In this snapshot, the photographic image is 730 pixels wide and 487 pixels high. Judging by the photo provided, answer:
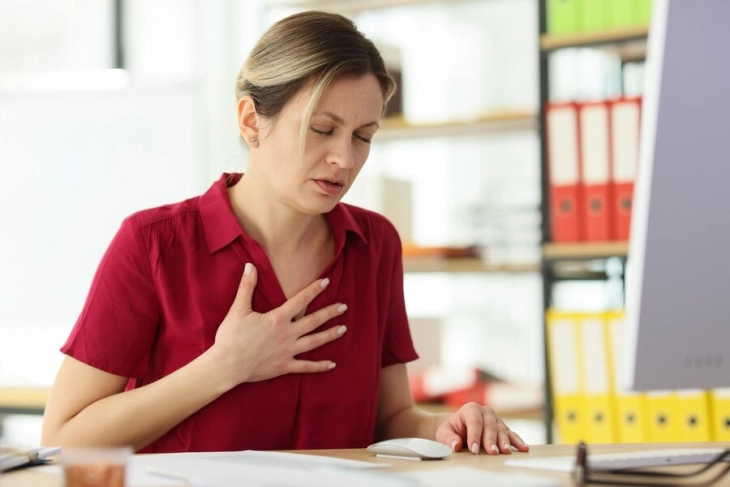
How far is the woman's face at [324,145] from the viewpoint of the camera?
1.38 meters

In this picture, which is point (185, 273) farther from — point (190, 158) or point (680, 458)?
point (190, 158)

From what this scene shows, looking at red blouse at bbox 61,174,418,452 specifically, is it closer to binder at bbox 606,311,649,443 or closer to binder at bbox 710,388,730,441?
binder at bbox 606,311,649,443

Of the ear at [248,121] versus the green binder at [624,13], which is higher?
the green binder at [624,13]

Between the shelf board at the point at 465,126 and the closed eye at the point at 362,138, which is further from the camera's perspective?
the shelf board at the point at 465,126

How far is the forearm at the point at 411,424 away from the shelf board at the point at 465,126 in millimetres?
1535

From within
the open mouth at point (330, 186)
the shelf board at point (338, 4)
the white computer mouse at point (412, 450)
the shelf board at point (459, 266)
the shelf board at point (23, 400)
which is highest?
the shelf board at point (338, 4)

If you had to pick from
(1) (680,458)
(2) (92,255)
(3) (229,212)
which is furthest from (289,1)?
(1) (680,458)

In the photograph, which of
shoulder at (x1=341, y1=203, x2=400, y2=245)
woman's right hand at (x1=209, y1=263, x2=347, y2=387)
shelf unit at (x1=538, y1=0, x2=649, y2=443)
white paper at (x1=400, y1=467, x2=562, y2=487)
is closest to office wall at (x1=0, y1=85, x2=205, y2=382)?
shelf unit at (x1=538, y1=0, x2=649, y2=443)

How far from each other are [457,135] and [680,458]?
238cm

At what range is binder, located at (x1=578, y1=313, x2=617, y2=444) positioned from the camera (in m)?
2.46

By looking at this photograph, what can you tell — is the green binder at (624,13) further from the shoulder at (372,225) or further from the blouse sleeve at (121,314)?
the blouse sleeve at (121,314)

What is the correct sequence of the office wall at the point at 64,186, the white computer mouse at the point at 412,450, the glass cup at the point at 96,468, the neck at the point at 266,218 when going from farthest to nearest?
the office wall at the point at 64,186 → the neck at the point at 266,218 → the white computer mouse at the point at 412,450 → the glass cup at the point at 96,468

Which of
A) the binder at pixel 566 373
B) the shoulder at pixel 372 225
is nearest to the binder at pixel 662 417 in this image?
the binder at pixel 566 373

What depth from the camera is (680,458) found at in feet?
3.45
